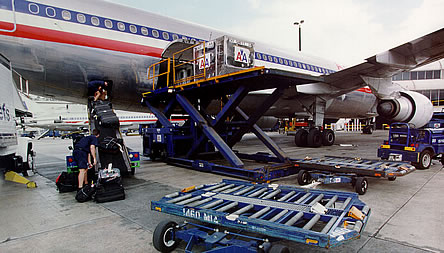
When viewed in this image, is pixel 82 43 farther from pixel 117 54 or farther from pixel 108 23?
pixel 108 23

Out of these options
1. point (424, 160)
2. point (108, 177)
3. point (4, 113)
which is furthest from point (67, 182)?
point (424, 160)

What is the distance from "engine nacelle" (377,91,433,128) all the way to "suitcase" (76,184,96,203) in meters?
9.35

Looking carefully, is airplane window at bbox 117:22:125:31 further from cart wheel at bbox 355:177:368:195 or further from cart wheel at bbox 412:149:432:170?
cart wheel at bbox 412:149:432:170

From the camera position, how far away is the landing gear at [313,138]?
11.9 metres

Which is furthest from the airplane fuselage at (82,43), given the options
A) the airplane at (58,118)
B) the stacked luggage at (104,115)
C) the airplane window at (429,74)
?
the airplane window at (429,74)

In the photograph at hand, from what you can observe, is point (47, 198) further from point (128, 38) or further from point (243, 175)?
point (128, 38)

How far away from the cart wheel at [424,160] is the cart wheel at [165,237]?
714 centimetres

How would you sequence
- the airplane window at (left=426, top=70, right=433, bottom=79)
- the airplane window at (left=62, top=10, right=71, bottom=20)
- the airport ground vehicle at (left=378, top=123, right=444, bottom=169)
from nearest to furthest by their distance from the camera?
the airplane window at (left=62, top=10, right=71, bottom=20) → the airport ground vehicle at (left=378, top=123, right=444, bottom=169) → the airplane window at (left=426, top=70, right=433, bottom=79)

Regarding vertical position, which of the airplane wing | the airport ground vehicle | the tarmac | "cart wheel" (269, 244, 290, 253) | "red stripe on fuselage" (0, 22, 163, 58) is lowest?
the tarmac

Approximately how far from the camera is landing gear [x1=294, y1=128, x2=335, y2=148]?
39.0 feet

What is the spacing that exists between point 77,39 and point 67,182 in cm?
372

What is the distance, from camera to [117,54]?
7473mm

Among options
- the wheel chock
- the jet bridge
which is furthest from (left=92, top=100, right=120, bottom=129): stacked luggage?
the wheel chock

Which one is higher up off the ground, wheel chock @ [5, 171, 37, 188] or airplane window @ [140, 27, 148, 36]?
airplane window @ [140, 27, 148, 36]
